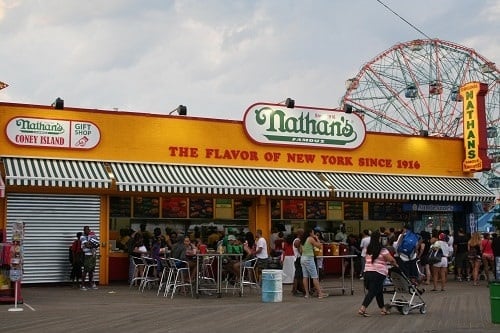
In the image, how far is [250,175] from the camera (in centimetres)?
2109

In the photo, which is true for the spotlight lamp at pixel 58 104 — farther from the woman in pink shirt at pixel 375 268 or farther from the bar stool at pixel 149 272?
the woman in pink shirt at pixel 375 268

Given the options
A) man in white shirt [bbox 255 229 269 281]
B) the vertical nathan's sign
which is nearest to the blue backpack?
man in white shirt [bbox 255 229 269 281]

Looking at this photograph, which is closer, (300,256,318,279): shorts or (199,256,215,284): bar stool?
(300,256,318,279): shorts

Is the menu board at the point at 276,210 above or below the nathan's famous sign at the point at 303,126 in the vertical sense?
below

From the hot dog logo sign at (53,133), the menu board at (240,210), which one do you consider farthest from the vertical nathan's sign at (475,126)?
the hot dog logo sign at (53,133)

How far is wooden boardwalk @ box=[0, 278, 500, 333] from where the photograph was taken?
36.4ft

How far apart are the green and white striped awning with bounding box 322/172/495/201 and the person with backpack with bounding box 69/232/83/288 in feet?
25.3

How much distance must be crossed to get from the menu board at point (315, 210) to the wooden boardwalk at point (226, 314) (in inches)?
255

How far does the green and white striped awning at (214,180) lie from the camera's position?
19.2 meters

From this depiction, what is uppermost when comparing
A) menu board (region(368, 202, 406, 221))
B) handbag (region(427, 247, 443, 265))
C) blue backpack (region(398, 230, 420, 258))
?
menu board (region(368, 202, 406, 221))

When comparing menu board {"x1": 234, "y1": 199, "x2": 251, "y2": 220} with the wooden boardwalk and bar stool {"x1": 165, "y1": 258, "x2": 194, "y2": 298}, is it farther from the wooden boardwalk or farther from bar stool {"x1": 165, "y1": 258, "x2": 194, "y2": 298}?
the wooden boardwalk

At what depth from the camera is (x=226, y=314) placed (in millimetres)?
12836

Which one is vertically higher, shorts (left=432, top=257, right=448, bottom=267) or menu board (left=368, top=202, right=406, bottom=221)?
menu board (left=368, top=202, right=406, bottom=221)

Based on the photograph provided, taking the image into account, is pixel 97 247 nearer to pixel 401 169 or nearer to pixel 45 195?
pixel 45 195
